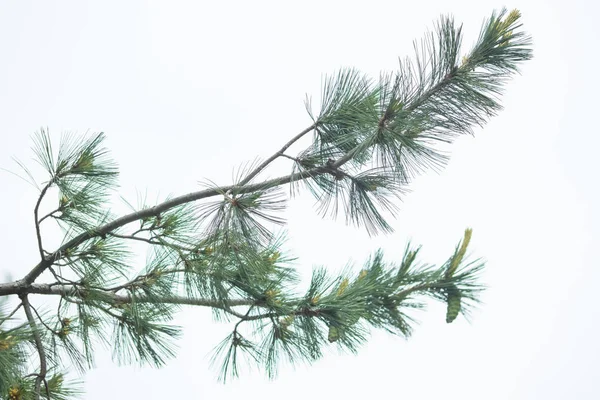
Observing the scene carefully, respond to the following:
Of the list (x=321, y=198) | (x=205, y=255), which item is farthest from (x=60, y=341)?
(x=321, y=198)

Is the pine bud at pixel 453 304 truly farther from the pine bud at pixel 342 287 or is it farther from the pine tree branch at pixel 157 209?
the pine tree branch at pixel 157 209

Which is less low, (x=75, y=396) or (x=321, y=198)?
(x=321, y=198)

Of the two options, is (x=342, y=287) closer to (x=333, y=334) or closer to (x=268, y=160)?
(x=333, y=334)

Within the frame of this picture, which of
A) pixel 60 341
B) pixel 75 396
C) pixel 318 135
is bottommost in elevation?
pixel 75 396

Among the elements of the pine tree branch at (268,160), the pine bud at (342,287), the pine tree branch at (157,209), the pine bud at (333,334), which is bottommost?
the pine bud at (333,334)

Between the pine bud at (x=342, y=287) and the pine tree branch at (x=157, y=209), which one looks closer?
the pine tree branch at (x=157, y=209)

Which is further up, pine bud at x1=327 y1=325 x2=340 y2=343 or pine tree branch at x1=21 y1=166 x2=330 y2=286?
pine tree branch at x1=21 y1=166 x2=330 y2=286

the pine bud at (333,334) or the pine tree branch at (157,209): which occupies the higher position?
the pine tree branch at (157,209)

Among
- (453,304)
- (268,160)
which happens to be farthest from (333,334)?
(268,160)

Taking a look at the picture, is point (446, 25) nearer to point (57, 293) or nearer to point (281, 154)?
point (281, 154)

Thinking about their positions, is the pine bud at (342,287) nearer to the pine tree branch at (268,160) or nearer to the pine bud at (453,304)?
the pine bud at (453,304)

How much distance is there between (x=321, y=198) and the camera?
176cm

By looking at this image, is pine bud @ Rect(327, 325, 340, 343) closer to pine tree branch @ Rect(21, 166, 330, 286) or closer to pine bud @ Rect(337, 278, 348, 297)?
pine bud @ Rect(337, 278, 348, 297)

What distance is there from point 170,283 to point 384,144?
0.65m
